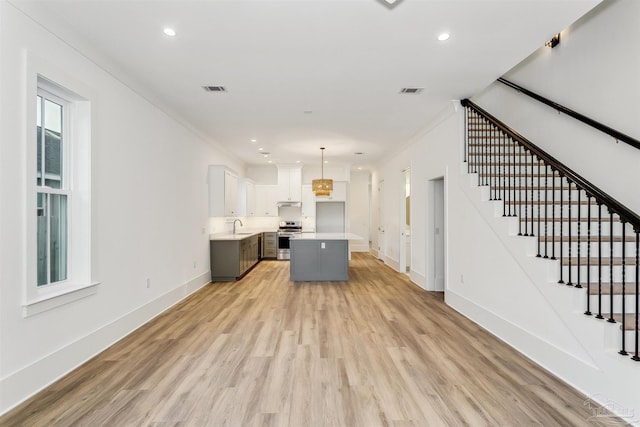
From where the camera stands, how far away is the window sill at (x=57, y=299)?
7.55ft

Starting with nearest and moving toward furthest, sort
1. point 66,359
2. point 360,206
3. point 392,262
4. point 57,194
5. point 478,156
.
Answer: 1. point 66,359
2. point 57,194
3. point 478,156
4. point 392,262
5. point 360,206

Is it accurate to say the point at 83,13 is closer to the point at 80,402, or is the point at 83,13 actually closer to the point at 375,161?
the point at 80,402

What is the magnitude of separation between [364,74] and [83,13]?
2583 millimetres

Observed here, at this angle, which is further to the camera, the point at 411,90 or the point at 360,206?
the point at 360,206

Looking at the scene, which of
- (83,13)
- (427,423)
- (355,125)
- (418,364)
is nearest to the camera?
(427,423)

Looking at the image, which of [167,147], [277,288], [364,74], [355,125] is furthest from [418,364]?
[167,147]

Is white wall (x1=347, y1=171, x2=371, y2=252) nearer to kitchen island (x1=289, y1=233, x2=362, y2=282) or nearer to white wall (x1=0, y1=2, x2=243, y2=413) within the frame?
kitchen island (x1=289, y1=233, x2=362, y2=282)

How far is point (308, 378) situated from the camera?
2.56 meters

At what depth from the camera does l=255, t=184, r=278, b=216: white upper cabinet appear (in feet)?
31.4

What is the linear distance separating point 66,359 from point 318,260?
4.37 m

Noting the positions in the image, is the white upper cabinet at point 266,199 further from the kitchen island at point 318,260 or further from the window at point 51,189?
the window at point 51,189

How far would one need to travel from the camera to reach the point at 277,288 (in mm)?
5777

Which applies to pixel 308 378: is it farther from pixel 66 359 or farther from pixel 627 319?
pixel 627 319

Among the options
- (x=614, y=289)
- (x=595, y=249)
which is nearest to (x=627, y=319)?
(x=614, y=289)
